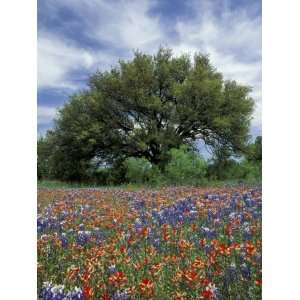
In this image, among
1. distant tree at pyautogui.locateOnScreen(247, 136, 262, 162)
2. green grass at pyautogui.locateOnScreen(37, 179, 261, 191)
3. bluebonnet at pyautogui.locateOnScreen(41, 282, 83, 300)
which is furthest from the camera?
green grass at pyautogui.locateOnScreen(37, 179, 261, 191)

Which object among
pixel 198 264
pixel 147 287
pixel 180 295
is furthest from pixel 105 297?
pixel 198 264

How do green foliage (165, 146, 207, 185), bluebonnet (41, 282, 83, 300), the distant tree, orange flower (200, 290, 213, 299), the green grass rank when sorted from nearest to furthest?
orange flower (200, 290, 213, 299) → bluebonnet (41, 282, 83, 300) → the distant tree → the green grass → green foliage (165, 146, 207, 185)

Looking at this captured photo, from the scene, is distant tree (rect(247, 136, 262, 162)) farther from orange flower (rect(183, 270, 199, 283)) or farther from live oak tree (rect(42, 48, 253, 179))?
orange flower (rect(183, 270, 199, 283))

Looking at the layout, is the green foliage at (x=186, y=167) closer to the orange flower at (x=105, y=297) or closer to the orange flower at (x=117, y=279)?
the orange flower at (x=117, y=279)

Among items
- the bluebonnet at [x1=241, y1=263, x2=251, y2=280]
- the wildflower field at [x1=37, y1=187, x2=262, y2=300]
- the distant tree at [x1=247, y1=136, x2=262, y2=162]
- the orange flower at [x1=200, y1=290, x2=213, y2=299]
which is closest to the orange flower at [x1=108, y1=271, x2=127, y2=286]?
the wildflower field at [x1=37, y1=187, x2=262, y2=300]

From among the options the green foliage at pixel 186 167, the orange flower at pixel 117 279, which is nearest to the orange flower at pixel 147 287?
the orange flower at pixel 117 279

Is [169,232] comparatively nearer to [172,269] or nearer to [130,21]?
[172,269]
